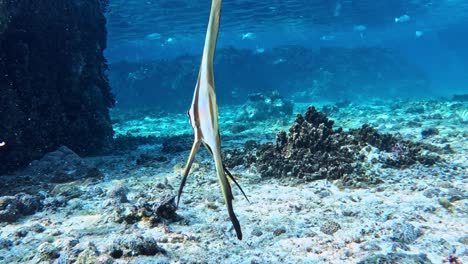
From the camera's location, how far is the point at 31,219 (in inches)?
197

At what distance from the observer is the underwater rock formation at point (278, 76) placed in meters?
33.2

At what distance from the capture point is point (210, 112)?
1035 mm

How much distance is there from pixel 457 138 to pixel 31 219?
11641 millimetres

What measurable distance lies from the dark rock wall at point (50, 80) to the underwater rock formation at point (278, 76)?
19.0m

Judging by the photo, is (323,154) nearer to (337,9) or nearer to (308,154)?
(308,154)

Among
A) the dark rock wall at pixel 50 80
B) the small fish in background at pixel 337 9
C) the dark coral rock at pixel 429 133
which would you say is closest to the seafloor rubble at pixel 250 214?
the dark rock wall at pixel 50 80

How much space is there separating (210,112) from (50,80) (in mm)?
10312

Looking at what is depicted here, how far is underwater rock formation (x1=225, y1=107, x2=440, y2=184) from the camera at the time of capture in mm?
6543

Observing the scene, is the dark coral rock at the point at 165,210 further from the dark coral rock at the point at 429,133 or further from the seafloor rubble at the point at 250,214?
the dark coral rock at the point at 429,133

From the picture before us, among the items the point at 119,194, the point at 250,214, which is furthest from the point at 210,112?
the point at 119,194

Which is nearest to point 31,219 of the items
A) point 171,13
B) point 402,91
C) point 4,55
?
point 4,55

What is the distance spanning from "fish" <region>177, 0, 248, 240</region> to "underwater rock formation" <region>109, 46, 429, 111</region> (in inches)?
1164

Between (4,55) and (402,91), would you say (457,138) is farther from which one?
(402,91)

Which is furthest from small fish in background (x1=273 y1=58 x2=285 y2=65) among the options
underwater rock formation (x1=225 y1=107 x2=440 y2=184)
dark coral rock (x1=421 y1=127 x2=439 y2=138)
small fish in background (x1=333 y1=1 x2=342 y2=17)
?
underwater rock formation (x1=225 y1=107 x2=440 y2=184)
